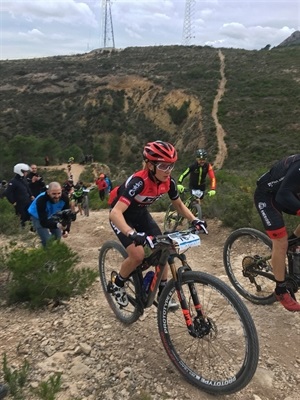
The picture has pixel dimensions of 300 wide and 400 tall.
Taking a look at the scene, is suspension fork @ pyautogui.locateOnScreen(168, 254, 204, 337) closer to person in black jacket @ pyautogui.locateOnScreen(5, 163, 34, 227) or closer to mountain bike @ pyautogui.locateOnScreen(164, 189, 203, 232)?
mountain bike @ pyautogui.locateOnScreen(164, 189, 203, 232)

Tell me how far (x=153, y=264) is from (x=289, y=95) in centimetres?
4987

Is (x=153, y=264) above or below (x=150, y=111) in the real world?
above

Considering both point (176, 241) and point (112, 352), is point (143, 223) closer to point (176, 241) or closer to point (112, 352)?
point (176, 241)

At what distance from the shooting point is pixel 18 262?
4977mm

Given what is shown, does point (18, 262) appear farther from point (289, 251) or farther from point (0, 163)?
point (0, 163)

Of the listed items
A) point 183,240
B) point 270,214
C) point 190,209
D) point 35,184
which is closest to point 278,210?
point 270,214

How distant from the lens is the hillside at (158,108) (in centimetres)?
4284

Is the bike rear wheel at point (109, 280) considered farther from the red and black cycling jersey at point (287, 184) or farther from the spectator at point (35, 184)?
the spectator at point (35, 184)

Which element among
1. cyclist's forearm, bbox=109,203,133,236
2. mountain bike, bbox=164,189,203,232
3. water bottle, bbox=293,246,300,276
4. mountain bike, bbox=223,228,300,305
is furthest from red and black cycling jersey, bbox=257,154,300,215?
mountain bike, bbox=164,189,203,232

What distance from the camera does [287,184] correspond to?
3.76m

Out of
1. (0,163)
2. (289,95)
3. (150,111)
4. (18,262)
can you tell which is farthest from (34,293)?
(150,111)

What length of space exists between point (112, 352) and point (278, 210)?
7.44 feet

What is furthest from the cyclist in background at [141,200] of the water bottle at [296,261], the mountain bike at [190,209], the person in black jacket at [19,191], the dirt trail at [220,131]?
the dirt trail at [220,131]

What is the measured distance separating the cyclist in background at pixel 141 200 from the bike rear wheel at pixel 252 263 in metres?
1.23
